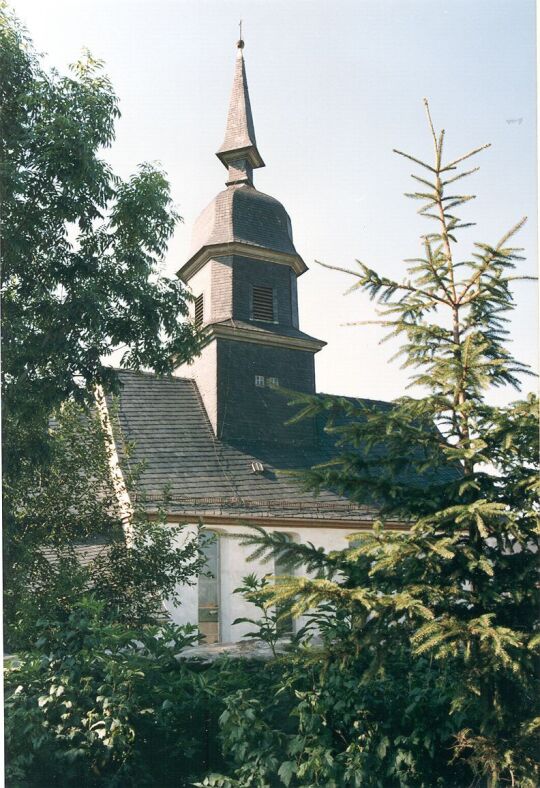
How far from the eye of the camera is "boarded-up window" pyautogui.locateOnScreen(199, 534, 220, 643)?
5625mm

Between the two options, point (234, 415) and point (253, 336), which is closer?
point (234, 415)

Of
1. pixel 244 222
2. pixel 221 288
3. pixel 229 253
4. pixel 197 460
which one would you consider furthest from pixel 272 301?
pixel 197 460

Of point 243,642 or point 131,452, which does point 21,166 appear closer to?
point 131,452

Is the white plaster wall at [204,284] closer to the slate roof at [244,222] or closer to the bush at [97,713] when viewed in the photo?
the slate roof at [244,222]

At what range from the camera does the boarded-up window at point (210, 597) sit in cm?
562

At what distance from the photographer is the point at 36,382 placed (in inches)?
210

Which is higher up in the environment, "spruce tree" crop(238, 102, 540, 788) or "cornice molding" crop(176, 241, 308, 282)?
"cornice molding" crop(176, 241, 308, 282)

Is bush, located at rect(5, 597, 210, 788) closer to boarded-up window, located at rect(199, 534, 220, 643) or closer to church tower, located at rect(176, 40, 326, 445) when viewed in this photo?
boarded-up window, located at rect(199, 534, 220, 643)

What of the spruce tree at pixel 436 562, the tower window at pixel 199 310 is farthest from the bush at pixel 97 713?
the tower window at pixel 199 310

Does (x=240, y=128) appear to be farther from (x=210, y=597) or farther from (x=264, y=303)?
(x=210, y=597)

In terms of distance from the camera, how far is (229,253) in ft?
25.4

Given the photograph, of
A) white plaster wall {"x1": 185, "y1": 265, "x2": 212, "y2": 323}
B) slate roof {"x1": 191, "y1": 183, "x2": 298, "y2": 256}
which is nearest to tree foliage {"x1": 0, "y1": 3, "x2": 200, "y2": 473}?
slate roof {"x1": 191, "y1": 183, "x2": 298, "y2": 256}

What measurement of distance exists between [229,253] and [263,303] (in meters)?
0.62

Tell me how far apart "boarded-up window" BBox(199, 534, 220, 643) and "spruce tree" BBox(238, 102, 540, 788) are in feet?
5.07
